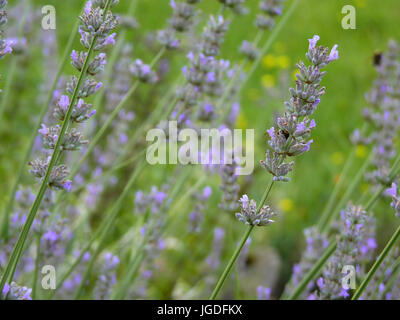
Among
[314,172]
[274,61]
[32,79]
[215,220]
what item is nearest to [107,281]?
[215,220]

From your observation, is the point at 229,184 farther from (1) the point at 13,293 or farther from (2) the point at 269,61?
(2) the point at 269,61

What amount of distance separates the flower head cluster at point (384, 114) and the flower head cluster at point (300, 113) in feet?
2.54

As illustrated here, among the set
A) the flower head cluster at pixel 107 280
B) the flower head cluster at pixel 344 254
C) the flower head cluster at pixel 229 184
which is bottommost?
the flower head cluster at pixel 107 280

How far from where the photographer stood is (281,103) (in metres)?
2.93

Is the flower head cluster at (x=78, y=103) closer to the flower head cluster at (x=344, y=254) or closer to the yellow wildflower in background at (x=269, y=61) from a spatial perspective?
the flower head cluster at (x=344, y=254)

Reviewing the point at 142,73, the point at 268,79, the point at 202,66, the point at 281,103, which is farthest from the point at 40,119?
the point at 268,79

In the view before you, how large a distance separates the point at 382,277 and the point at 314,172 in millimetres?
2294

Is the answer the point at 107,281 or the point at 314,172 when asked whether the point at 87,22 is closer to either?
the point at 107,281

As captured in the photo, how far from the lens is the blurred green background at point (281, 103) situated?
2732 mm

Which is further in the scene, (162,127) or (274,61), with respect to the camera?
(274,61)

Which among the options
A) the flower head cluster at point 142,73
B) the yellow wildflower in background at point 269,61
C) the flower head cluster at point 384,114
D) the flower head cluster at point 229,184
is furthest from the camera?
the yellow wildflower in background at point 269,61

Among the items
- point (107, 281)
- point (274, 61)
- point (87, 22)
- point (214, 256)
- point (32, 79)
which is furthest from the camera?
point (274, 61)

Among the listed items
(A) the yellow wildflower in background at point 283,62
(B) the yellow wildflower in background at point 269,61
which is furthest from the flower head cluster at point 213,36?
(B) the yellow wildflower in background at point 269,61
